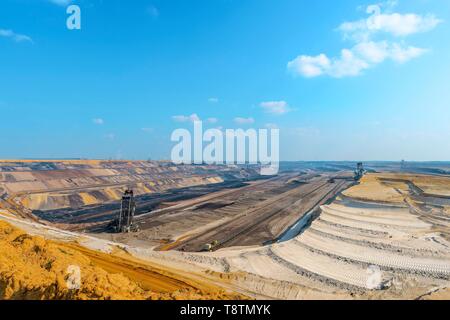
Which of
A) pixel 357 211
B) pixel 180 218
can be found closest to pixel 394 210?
pixel 357 211

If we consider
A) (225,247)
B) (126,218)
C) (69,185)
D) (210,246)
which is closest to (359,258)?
(225,247)

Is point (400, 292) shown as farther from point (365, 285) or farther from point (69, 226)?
point (69, 226)

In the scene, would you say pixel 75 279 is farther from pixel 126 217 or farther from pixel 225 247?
pixel 126 217

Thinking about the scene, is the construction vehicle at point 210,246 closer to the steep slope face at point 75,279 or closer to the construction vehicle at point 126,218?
the steep slope face at point 75,279

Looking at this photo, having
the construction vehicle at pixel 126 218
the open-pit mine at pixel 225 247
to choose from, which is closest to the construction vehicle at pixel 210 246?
the open-pit mine at pixel 225 247

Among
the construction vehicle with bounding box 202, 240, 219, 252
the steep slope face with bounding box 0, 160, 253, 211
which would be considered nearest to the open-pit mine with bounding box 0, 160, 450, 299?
the construction vehicle with bounding box 202, 240, 219, 252
